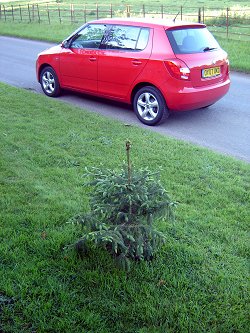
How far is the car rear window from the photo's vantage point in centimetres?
827

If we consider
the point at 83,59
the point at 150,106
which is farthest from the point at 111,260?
the point at 83,59

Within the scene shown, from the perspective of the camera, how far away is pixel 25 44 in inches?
819

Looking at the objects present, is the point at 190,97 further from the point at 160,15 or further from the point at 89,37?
the point at 160,15

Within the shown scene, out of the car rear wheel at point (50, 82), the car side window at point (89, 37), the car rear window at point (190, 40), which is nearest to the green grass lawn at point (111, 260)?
the car rear window at point (190, 40)

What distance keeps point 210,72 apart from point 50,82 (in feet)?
12.6

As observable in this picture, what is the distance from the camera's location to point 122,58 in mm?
8688

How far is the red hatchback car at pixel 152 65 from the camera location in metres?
8.12

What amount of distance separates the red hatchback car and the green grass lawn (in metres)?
1.70

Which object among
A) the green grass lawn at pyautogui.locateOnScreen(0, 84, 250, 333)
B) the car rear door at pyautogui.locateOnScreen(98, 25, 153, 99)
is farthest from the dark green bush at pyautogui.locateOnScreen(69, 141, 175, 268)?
the car rear door at pyautogui.locateOnScreen(98, 25, 153, 99)

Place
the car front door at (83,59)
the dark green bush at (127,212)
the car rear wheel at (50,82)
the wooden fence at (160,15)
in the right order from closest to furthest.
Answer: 1. the dark green bush at (127,212)
2. the car front door at (83,59)
3. the car rear wheel at (50,82)
4. the wooden fence at (160,15)

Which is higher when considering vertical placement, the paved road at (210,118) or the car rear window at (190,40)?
the car rear window at (190,40)

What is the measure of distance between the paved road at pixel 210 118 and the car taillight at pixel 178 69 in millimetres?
922

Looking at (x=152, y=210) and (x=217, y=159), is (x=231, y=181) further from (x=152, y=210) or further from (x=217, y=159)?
(x=152, y=210)

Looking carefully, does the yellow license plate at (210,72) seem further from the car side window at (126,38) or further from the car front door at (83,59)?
the car front door at (83,59)
